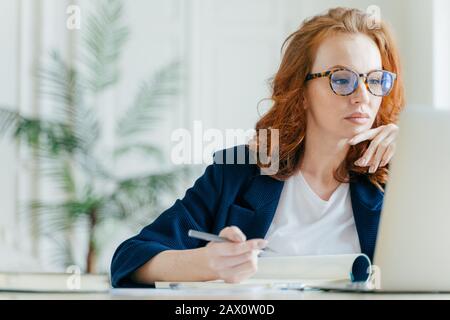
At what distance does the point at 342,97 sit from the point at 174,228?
399 mm

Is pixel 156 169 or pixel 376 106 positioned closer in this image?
pixel 376 106

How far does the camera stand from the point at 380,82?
1298 mm

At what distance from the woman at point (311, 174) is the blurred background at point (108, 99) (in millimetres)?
487

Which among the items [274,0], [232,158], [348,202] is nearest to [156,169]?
[274,0]

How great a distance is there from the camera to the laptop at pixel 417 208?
747mm

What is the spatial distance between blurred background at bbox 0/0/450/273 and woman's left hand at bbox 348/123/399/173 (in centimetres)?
58

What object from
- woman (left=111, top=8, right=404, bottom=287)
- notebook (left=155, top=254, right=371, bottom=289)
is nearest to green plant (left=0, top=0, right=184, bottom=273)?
woman (left=111, top=8, right=404, bottom=287)

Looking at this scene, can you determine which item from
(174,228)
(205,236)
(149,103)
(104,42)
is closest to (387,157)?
(174,228)

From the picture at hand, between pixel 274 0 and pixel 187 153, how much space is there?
526 millimetres

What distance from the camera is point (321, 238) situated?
1.20 metres

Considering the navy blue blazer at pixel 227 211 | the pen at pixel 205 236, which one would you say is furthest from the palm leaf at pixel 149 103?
the pen at pixel 205 236

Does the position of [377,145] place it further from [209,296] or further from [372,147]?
[209,296]

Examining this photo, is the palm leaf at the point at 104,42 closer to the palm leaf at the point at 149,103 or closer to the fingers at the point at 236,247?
the palm leaf at the point at 149,103
